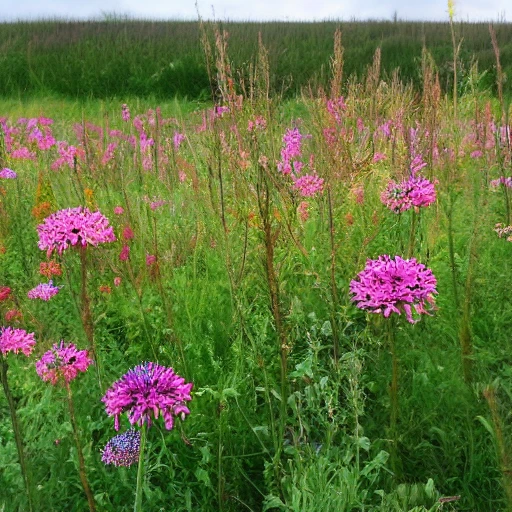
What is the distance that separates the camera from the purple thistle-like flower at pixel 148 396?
3.70 ft

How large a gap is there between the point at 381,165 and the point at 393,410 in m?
2.49

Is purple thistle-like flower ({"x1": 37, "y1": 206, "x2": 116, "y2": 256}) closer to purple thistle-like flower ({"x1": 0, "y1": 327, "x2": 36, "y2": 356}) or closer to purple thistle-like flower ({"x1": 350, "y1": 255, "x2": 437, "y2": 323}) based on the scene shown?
purple thistle-like flower ({"x1": 0, "y1": 327, "x2": 36, "y2": 356})

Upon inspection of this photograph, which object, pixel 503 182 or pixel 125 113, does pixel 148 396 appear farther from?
pixel 125 113

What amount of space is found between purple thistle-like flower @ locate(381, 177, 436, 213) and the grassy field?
348 inches

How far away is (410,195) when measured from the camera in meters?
2.13

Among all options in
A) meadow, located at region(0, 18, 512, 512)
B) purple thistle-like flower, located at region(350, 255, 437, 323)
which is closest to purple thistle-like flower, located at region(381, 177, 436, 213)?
meadow, located at region(0, 18, 512, 512)

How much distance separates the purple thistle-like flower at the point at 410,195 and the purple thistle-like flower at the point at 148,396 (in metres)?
1.24

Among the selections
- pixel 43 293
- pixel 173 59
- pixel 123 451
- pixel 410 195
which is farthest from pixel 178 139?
pixel 173 59

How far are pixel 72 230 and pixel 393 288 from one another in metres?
0.83

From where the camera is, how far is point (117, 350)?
7.56ft

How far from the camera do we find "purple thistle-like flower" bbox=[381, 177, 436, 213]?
2.12 m

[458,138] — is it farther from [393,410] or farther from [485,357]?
[393,410]

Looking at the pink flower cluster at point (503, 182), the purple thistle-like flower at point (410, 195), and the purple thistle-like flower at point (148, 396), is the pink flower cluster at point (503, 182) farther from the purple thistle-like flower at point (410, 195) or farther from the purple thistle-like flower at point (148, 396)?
the purple thistle-like flower at point (148, 396)

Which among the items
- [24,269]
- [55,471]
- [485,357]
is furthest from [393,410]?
[24,269]
